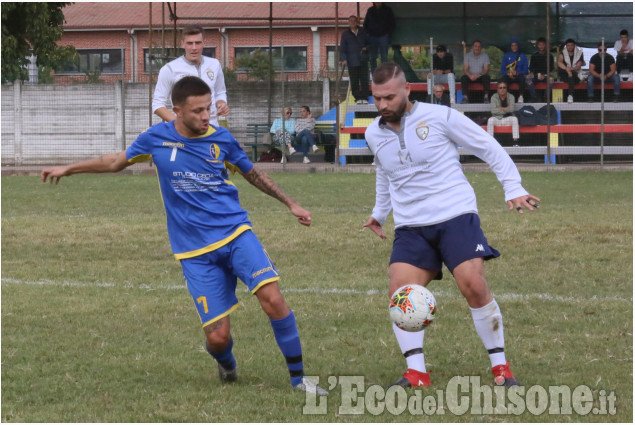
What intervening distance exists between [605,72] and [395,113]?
766 inches

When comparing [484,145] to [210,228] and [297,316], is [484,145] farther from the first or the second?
[297,316]

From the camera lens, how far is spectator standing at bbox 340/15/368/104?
2389cm

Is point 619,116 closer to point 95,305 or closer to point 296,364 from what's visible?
point 95,305

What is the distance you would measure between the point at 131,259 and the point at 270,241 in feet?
5.91

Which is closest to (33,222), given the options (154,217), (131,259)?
(154,217)

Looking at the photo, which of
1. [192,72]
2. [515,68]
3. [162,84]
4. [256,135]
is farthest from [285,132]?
[162,84]

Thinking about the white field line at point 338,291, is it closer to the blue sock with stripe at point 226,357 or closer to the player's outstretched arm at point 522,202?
the player's outstretched arm at point 522,202

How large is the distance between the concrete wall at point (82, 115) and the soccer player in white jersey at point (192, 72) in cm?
1921

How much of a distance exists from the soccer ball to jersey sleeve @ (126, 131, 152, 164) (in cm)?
167

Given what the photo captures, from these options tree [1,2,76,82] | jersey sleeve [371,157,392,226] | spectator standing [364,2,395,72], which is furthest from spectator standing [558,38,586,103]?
jersey sleeve [371,157,392,226]

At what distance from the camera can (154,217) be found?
14.0 m

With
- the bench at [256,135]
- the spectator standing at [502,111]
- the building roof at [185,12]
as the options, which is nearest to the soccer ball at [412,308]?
the spectator standing at [502,111]

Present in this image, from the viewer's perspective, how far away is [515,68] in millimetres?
24172

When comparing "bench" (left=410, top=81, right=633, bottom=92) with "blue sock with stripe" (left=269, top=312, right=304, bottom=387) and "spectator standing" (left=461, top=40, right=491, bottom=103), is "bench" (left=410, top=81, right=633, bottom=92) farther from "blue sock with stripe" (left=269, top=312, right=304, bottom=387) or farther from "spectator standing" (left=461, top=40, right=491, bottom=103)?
"blue sock with stripe" (left=269, top=312, right=304, bottom=387)
